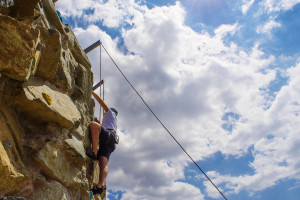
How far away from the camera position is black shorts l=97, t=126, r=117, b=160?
6496 millimetres

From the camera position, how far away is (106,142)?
6508 mm

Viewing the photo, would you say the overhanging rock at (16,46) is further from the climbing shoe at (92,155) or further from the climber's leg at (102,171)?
the climber's leg at (102,171)

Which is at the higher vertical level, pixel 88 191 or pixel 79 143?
pixel 79 143

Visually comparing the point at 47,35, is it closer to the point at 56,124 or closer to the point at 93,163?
the point at 56,124

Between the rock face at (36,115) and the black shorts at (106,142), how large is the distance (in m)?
0.65

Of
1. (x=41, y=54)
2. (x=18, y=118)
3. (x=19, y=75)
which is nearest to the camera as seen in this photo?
(x=19, y=75)

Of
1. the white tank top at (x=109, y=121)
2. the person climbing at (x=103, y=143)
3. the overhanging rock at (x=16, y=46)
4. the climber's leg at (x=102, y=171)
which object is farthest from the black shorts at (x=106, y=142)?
the overhanging rock at (x=16, y=46)

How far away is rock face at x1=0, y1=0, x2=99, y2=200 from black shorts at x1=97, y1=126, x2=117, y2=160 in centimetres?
65

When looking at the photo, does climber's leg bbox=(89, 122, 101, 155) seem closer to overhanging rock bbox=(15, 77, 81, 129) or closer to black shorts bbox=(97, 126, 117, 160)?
black shorts bbox=(97, 126, 117, 160)

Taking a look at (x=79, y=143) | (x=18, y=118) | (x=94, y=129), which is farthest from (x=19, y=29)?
(x=94, y=129)

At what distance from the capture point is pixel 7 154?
361cm

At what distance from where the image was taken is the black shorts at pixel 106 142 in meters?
6.50

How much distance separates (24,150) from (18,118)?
1.76 ft

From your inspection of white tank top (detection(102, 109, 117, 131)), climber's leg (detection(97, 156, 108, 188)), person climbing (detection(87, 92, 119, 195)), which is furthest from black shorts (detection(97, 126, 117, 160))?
white tank top (detection(102, 109, 117, 131))
